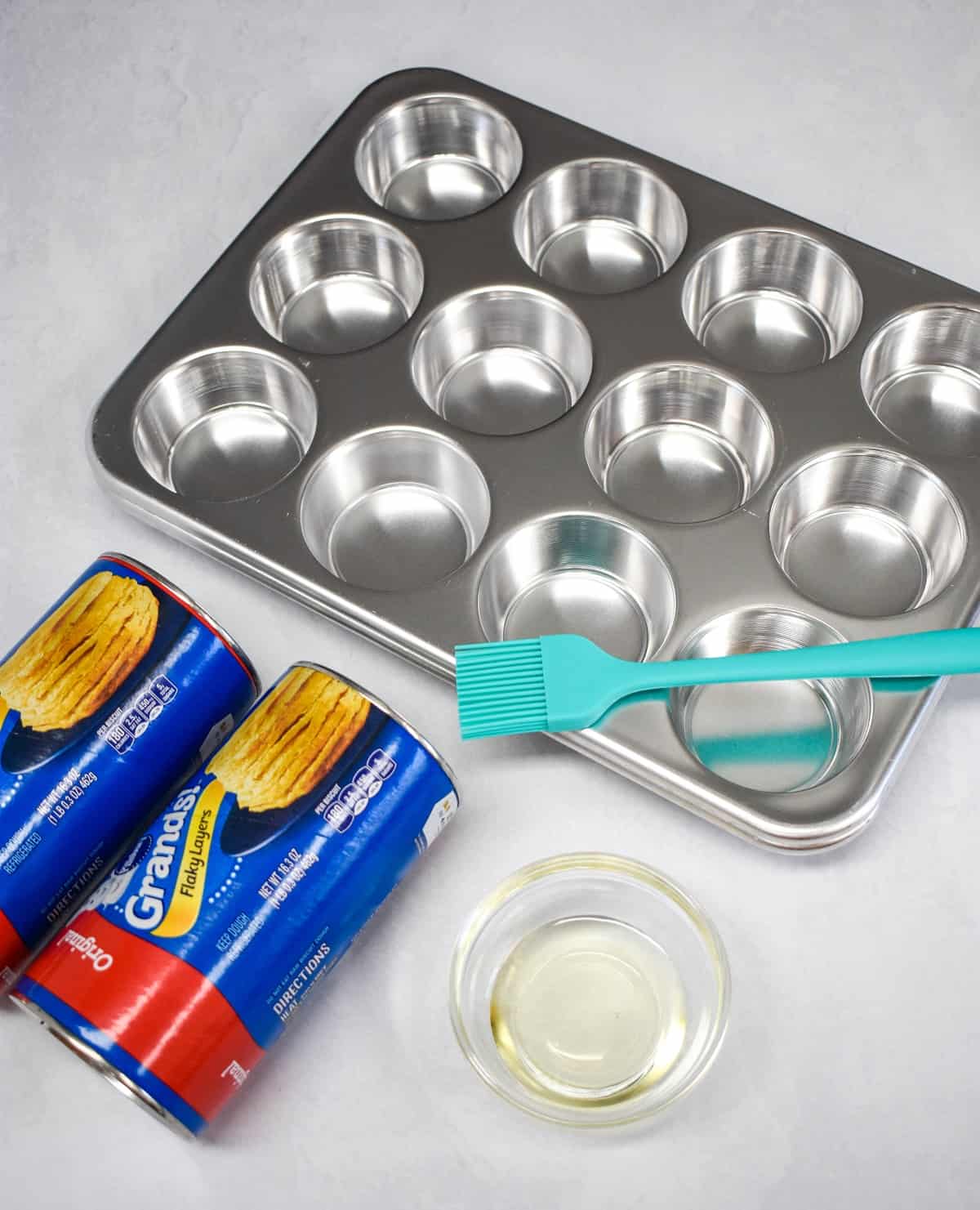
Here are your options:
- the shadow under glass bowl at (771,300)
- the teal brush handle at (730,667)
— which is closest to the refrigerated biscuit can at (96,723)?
the teal brush handle at (730,667)

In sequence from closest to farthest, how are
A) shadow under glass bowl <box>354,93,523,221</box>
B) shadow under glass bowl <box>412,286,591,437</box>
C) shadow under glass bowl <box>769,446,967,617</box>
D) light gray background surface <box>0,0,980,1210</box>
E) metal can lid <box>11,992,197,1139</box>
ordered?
1. metal can lid <box>11,992,197,1139</box>
2. light gray background surface <box>0,0,980,1210</box>
3. shadow under glass bowl <box>769,446,967,617</box>
4. shadow under glass bowl <box>412,286,591,437</box>
5. shadow under glass bowl <box>354,93,523,221</box>

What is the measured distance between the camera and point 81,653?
3.47 ft

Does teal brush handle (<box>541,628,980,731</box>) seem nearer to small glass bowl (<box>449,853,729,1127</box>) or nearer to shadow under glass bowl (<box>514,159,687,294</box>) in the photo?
small glass bowl (<box>449,853,729,1127</box>)

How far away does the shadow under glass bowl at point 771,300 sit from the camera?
4.64ft

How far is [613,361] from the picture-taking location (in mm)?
1330

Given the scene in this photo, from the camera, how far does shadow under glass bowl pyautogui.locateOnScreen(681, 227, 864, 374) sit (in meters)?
1.41

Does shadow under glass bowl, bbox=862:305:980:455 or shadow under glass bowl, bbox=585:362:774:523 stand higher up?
shadow under glass bowl, bbox=862:305:980:455

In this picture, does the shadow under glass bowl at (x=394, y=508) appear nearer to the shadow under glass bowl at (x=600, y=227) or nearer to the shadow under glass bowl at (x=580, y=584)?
the shadow under glass bowl at (x=580, y=584)

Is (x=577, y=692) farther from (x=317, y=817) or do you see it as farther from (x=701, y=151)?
(x=701, y=151)

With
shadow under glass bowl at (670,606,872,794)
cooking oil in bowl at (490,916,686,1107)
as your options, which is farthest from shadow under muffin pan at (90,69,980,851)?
cooking oil in bowl at (490,916,686,1107)

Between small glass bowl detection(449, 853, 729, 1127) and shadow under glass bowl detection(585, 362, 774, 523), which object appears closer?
small glass bowl detection(449, 853, 729, 1127)

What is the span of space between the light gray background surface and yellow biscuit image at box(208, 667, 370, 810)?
0.19 meters

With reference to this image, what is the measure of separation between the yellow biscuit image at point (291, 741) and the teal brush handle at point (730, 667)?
18 centimetres

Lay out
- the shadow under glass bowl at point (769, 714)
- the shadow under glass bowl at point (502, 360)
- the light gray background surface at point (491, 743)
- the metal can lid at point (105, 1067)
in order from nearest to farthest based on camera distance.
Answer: the metal can lid at point (105, 1067), the light gray background surface at point (491, 743), the shadow under glass bowl at point (769, 714), the shadow under glass bowl at point (502, 360)
